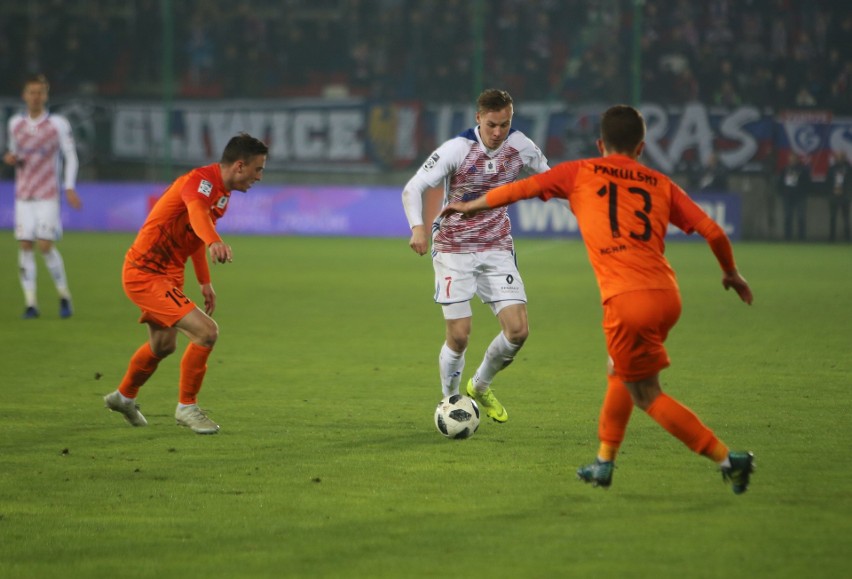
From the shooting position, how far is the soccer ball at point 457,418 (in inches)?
262

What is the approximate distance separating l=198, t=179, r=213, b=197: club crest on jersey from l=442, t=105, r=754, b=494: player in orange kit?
1878mm

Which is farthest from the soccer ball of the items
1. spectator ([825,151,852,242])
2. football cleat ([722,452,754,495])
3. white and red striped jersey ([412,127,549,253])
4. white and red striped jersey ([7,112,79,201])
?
spectator ([825,151,852,242])

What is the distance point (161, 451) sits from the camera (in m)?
6.38

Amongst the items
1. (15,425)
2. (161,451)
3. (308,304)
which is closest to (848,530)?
(161,451)

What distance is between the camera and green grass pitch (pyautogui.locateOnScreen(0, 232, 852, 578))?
14.8 feet

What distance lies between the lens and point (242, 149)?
22.1 feet

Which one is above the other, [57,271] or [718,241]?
[718,241]

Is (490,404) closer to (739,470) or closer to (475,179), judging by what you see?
(475,179)

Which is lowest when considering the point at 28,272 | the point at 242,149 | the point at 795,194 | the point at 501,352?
the point at 795,194

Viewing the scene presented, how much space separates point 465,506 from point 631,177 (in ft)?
5.02

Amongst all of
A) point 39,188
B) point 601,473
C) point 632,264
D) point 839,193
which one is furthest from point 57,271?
point 839,193

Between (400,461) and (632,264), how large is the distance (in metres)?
1.64

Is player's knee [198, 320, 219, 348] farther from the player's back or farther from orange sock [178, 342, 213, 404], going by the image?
the player's back

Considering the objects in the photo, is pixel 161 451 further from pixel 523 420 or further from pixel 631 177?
→ pixel 631 177
